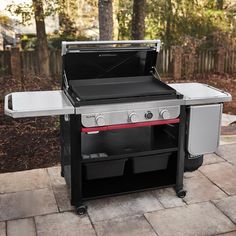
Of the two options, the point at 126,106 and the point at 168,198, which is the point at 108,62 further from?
the point at 168,198

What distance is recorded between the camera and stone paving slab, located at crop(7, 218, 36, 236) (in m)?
2.71

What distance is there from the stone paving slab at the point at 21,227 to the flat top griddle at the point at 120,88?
1.05m

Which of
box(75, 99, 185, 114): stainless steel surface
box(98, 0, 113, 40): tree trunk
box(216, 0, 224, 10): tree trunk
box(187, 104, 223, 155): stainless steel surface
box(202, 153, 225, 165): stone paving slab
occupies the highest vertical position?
box(216, 0, 224, 10): tree trunk

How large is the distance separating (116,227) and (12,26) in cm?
661

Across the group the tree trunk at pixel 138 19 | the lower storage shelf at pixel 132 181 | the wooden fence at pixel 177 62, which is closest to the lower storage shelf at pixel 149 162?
the lower storage shelf at pixel 132 181

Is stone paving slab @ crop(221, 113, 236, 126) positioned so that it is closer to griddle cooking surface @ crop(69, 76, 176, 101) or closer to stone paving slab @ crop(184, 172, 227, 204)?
stone paving slab @ crop(184, 172, 227, 204)

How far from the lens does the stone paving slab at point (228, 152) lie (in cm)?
403

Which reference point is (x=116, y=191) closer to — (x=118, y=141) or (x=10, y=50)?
(x=118, y=141)

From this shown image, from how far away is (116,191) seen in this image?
308 cm

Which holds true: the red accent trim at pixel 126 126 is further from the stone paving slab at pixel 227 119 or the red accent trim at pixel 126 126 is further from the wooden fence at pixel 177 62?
the wooden fence at pixel 177 62

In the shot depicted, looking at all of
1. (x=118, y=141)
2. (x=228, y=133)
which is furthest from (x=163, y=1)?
(x=118, y=141)

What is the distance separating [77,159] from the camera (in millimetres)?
2828

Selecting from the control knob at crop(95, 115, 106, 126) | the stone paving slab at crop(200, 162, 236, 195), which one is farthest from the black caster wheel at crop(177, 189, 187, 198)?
the control knob at crop(95, 115, 106, 126)

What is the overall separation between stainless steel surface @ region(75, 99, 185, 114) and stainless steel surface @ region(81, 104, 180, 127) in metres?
0.01
